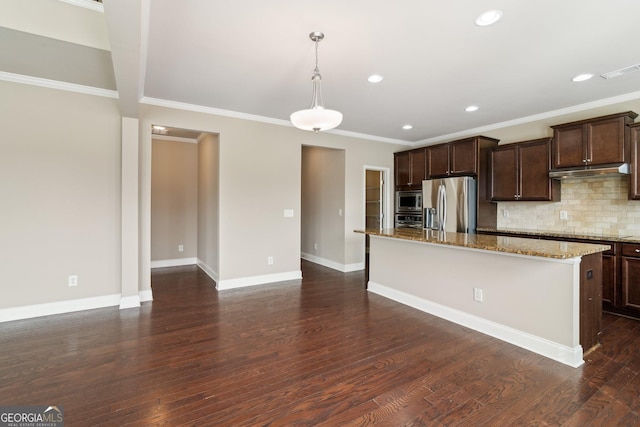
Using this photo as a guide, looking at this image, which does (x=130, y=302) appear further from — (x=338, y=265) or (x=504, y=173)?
(x=504, y=173)

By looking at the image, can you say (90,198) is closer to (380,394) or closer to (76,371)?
(76,371)

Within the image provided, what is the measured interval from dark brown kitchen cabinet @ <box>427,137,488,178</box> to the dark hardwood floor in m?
2.77

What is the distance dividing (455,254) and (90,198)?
438 cm

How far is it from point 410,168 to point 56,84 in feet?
18.3

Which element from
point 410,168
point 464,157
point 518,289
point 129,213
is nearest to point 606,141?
point 464,157

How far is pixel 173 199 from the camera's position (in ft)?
20.4

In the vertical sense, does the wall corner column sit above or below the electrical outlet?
above

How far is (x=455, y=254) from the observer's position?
335cm

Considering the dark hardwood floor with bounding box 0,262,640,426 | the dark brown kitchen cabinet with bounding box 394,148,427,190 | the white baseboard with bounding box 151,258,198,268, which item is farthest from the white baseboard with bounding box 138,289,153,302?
the dark brown kitchen cabinet with bounding box 394,148,427,190

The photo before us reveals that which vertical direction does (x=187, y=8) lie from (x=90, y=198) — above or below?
above

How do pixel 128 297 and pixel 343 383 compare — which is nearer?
pixel 343 383

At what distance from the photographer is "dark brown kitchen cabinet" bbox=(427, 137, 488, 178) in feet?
16.5

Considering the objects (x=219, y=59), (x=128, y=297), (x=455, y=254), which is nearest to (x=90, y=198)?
(x=128, y=297)

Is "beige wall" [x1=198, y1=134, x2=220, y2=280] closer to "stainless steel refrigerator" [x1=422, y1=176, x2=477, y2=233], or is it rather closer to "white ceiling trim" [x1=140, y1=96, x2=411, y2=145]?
"white ceiling trim" [x1=140, y1=96, x2=411, y2=145]
